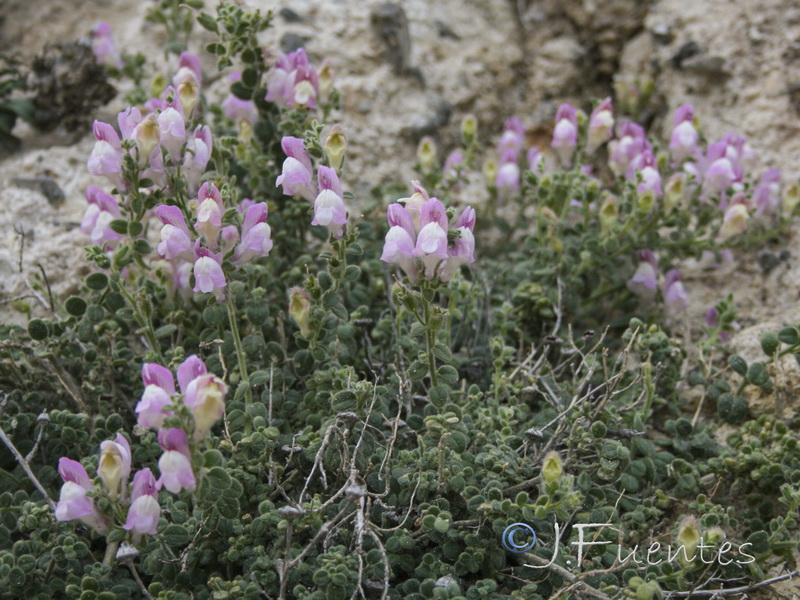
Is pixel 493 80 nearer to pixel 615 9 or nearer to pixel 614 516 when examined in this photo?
pixel 615 9

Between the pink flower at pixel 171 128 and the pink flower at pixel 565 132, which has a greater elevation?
the pink flower at pixel 171 128

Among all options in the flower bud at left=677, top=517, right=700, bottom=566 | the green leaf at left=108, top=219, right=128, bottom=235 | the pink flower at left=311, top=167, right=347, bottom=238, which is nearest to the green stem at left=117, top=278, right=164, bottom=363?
the green leaf at left=108, top=219, right=128, bottom=235

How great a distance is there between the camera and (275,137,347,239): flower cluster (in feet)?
6.81

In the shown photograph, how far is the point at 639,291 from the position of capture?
2.81 metres

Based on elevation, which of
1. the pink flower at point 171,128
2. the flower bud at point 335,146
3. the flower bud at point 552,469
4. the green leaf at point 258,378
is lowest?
the flower bud at point 552,469

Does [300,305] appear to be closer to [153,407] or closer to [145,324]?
[145,324]

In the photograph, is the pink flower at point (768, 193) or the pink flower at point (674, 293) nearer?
the pink flower at point (674, 293)

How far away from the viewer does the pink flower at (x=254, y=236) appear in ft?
6.81

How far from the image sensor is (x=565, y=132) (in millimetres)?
2975

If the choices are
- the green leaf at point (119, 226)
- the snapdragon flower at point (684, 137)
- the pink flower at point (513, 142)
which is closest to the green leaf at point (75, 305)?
the green leaf at point (119, 226)

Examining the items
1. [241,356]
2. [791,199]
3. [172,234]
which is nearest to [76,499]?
[241,356]

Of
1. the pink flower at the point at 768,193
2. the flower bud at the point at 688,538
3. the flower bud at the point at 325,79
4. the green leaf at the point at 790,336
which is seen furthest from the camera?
the pink flower at the point at 768,193

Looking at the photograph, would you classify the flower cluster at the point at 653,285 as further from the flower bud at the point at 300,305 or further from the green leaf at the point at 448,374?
the flower bud at the point at 300,305

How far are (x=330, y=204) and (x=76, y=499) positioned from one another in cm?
93
